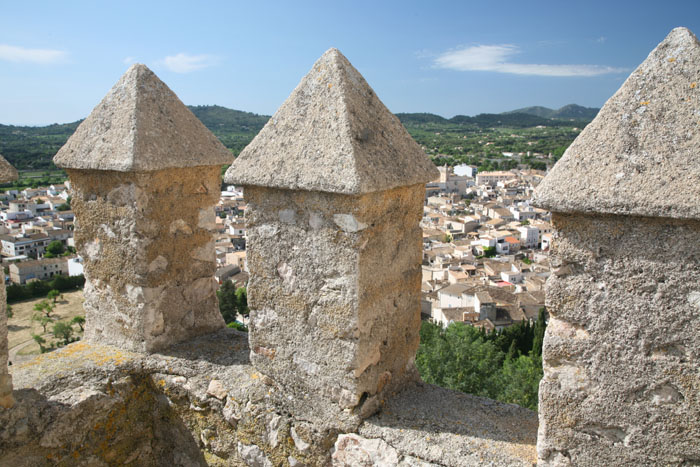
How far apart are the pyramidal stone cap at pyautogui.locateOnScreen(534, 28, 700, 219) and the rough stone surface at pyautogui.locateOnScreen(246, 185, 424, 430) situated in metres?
0.89

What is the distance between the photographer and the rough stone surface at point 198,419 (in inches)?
103

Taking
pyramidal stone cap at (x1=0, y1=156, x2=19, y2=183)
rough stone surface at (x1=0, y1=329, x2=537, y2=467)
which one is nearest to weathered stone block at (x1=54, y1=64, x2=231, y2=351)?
rough stone surface at (x1=0, y1=329, x2=537, y2=467)

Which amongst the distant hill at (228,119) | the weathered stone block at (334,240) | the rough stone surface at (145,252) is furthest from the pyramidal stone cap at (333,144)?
the distant hill at (228,119)

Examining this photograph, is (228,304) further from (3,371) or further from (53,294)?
(53,294)

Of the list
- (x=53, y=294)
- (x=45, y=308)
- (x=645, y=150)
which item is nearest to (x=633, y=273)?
(x=645, y=150)

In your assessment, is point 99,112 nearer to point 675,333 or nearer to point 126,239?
point 126,239

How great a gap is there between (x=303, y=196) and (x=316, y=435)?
48.0 inches

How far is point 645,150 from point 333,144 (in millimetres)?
1308

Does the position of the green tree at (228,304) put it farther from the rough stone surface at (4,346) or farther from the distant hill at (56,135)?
the distant hill at (56,135)

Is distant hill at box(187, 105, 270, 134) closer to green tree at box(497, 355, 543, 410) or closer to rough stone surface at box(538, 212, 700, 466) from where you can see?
green tree at box(497, 355, 543, 410)

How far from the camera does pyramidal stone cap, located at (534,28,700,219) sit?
1905 millimetres

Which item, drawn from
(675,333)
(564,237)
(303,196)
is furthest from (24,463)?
(675,333)

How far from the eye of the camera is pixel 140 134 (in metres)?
3.39

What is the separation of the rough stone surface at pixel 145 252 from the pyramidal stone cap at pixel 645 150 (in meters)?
2.43
